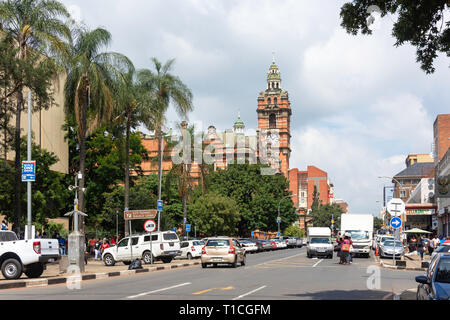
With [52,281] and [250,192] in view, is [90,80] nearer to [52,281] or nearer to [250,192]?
[52,281]

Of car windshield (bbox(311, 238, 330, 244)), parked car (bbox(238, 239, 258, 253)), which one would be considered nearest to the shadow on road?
car windshield (bbox(311, 238, 330, 244))

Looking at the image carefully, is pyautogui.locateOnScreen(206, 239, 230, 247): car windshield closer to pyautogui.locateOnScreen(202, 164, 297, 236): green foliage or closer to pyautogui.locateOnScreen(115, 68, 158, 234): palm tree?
pyautogui.locateOnScreen(115, 68, 158, 234): palm tree

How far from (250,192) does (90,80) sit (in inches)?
2154

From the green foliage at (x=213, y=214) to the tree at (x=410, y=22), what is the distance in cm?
5739

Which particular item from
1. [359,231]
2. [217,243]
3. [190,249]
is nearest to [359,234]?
[359,231]

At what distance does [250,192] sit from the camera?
84000mm

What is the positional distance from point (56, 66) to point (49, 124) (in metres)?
27.6

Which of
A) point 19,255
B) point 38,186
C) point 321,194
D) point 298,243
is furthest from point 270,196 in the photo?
point 321,194

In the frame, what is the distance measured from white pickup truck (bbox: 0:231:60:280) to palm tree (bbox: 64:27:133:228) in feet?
28.2

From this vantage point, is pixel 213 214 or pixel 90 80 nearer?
pixel 90 80

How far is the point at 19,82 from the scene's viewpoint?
28.0 m

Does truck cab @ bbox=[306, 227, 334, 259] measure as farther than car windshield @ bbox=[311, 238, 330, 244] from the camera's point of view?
No

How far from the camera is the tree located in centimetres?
1365
